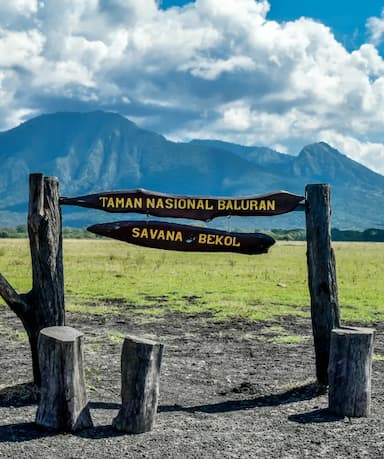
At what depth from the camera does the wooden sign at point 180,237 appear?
29.2 ft

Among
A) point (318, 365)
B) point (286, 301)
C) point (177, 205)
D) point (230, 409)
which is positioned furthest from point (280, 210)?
point (286, 301)

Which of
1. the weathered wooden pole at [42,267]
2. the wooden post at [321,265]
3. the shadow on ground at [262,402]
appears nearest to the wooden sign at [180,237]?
the wooden post at [321,265]

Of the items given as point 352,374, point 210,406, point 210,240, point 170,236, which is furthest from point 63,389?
point 352,374

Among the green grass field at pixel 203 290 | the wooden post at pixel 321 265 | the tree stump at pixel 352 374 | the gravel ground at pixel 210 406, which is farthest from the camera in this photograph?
the green grass field at pixel 203 290

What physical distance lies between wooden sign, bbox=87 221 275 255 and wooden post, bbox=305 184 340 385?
2.40 ft

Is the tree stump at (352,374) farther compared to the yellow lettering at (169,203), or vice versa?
the yellow lettering at (169,203)

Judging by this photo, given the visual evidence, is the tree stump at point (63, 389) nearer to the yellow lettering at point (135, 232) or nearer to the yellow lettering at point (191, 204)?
the yellow lettering at point (135, 232)

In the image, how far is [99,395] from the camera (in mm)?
8539

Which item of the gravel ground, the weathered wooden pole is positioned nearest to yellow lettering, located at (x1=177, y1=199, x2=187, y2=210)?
the weathered wooden pole

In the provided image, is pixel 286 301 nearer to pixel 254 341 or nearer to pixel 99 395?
pixel 254 341

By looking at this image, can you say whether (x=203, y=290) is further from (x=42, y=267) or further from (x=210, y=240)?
(x=42, y=267)

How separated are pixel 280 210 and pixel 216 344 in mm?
4320

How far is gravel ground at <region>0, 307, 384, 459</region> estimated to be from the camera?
6.58m

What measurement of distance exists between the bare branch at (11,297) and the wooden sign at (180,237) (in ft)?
5.01
